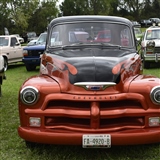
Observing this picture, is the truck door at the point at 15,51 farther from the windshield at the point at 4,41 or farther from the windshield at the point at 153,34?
the windshield at the point at 153,34

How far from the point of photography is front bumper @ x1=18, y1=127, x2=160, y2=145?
13.8 ft

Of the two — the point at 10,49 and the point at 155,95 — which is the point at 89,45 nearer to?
the point at 155,95

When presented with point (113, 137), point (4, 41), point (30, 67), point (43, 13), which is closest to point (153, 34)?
point (30, 67)

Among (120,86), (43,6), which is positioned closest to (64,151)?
(120,86)

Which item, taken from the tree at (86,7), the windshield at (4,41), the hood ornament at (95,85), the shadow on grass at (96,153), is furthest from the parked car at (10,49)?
the tree at (86,7)

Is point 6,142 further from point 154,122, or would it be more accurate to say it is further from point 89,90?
point 154,122

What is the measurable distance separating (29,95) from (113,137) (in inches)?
46.7

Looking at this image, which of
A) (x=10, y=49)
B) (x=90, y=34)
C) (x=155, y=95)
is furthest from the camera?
(x=10, y=49)

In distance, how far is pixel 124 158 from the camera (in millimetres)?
4602

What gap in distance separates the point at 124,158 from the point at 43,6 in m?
55.3

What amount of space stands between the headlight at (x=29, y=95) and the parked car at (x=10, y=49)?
11.6 metres

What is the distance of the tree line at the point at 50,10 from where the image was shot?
51844 millimetres

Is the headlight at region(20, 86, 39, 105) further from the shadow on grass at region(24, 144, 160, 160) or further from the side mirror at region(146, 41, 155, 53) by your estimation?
the side mirror at region(146, 41, 155, 53)

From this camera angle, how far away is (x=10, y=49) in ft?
53.3
